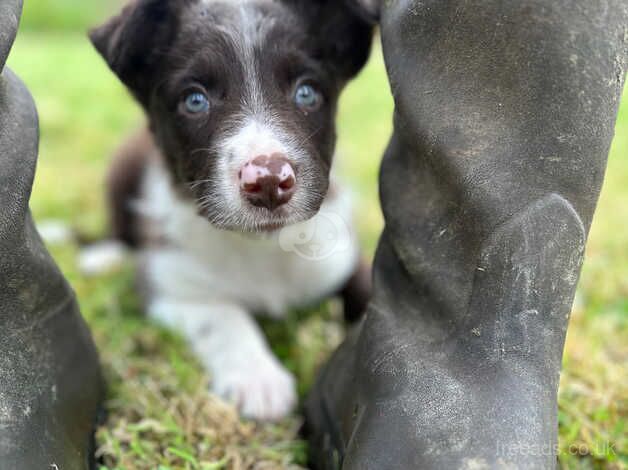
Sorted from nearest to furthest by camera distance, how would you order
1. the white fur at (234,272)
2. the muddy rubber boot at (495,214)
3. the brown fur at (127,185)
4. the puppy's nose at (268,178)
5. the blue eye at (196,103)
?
the muddy rubber boot at (495,214)
the puppy's nose at (268,178)
the blue eye at (196,103)
the white fur at (234,272)
the brown fur at (127,185)

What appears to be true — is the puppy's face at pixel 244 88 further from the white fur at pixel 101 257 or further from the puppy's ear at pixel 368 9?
the white fur at pixel 101 257

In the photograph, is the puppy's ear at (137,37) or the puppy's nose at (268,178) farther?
the puppy's ear at (137,37)

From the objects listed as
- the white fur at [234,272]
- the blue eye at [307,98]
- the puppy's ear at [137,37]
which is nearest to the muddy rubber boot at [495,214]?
the blue eye at [307,98]

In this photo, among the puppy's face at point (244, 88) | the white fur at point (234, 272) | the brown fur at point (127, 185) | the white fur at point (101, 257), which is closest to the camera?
the puppy's face at point (244, 88)

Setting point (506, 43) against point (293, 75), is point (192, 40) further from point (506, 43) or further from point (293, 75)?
point (506, 43)

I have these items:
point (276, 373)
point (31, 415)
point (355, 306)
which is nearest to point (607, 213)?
point (355, 306)

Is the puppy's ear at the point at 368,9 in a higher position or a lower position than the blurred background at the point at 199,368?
higher

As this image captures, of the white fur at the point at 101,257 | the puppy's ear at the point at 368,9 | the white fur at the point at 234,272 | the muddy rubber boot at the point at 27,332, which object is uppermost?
the puppy's ear at the point at 368,9

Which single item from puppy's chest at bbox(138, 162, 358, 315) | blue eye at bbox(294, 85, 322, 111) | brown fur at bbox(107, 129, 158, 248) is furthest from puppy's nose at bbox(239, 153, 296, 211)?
brown fur at bbox(107, 129, 158, 248)

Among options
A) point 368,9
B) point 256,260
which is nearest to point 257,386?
point 256,260
